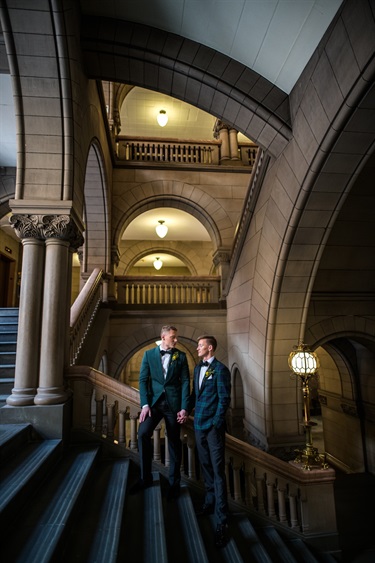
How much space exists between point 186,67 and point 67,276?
2.81 metres

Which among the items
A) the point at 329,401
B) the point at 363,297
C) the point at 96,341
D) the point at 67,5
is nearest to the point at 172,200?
the point at 96,341

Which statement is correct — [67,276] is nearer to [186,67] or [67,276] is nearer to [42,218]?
[42,218]

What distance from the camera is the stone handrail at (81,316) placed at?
182 inches

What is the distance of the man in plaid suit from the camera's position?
2.71 metres

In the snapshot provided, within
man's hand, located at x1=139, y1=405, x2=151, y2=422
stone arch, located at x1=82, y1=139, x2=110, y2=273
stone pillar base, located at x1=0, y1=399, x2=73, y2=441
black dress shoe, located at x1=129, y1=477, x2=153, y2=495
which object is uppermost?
stone arch, located at x1=82, y1=139, x2=110, y2=273

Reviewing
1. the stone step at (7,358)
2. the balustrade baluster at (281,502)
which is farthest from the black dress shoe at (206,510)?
the stone step at (7,358)

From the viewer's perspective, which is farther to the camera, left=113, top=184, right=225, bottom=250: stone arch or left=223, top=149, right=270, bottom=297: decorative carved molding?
left=113, top=184, right=225, bottom=250: stone arch

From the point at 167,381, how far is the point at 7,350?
9.19 ft

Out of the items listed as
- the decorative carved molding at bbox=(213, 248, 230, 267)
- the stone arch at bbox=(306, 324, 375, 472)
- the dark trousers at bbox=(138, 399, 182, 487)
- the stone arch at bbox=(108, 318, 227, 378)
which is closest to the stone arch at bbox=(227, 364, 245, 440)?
the stone arch at bbox=(108, 318, 227, 378)

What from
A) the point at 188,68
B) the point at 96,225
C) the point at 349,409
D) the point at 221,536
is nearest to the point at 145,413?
the point at 221,536

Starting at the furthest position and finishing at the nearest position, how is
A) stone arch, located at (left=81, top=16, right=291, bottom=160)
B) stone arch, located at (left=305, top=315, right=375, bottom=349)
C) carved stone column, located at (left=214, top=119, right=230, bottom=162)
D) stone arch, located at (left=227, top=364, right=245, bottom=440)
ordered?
carved stone column, located at (left=214, top=119, right=230, bottom=162) < stone arch, located at (left=227, top=364, right=245, bottom=440) < stone arch, located at (left=305, top=315, right=375, bottom=349) < stone arch, located at (left=81, top=16, right=291, bottom=160)

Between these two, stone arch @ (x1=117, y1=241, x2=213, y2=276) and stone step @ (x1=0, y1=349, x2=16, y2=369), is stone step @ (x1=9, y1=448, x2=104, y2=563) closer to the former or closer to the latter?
stone step @ (x1=0, y1=349, x2=16, y2=369)

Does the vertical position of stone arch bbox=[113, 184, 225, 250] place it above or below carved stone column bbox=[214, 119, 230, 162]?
below

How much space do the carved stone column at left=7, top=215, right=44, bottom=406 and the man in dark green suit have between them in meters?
1.22
